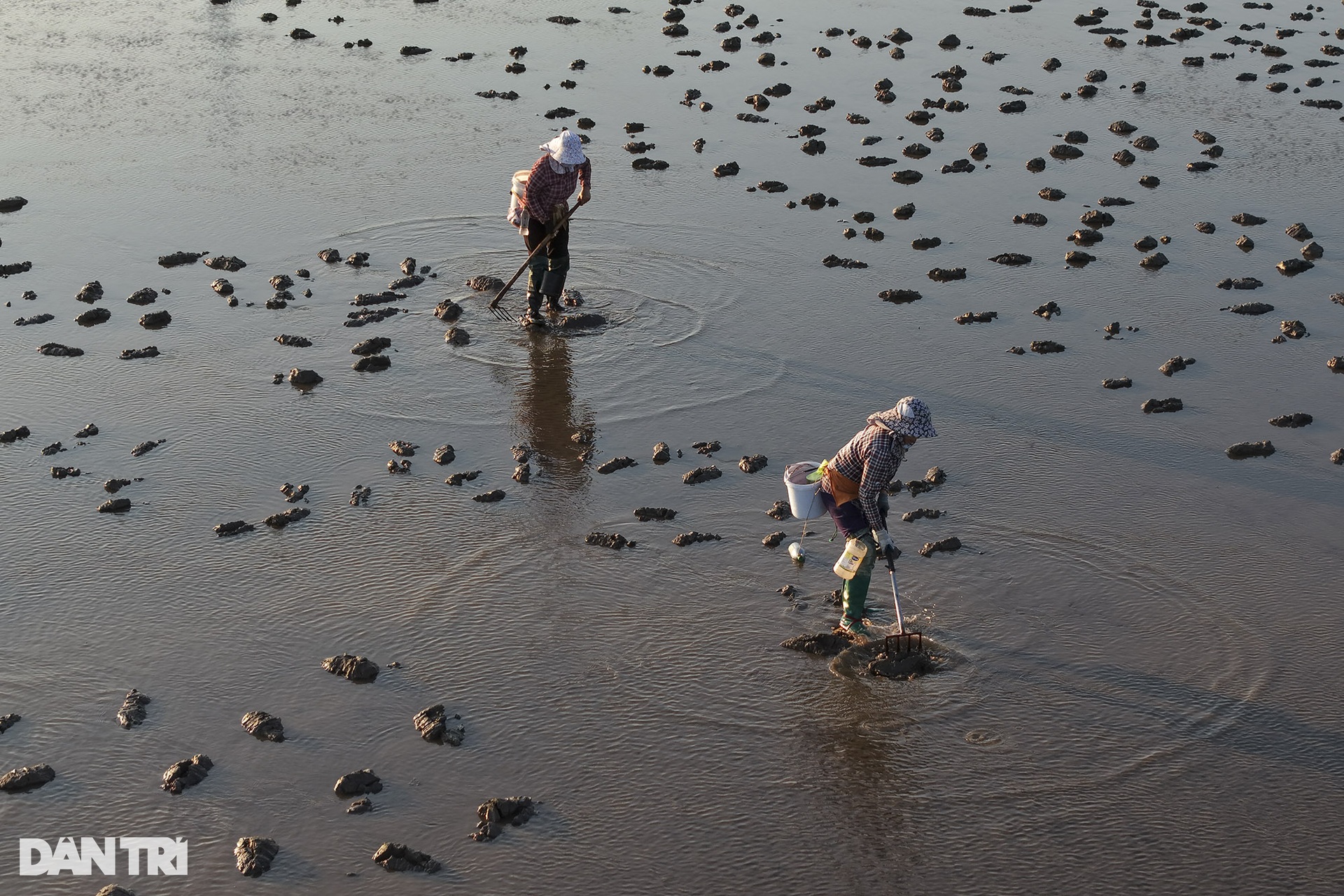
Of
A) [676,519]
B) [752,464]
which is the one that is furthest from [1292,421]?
[676,519]

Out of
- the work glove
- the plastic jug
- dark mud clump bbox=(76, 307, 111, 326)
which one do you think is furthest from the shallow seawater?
the work glove

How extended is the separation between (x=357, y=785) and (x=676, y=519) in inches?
140

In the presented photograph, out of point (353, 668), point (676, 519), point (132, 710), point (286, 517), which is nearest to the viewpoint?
point (132, 710)

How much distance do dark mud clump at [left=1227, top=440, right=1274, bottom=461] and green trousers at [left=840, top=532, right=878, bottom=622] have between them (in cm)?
418

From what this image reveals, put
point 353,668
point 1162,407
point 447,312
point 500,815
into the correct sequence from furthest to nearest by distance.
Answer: point 447,312 → point 1162,407 → point 353,668 → point 500,815

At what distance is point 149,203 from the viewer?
54.0 feet

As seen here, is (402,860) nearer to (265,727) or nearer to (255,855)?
(255,855)

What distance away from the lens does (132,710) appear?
8094 mm

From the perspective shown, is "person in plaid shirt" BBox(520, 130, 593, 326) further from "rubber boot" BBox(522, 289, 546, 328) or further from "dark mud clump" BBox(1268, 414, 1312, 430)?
"dark mud clump" BBox(1268, 414, 1312, 430)

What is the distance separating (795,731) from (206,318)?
26.2ft

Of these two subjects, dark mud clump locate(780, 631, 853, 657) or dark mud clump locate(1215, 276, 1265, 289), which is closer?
dark mud clump locate(780, 631, 853, 657)

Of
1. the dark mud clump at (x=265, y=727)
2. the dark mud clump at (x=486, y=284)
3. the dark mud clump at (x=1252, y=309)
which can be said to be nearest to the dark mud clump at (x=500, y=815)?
the dark mud clump at (x=265, y=727)

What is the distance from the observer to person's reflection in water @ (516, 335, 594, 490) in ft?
36.7

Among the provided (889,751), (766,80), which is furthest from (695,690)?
(766,80)
